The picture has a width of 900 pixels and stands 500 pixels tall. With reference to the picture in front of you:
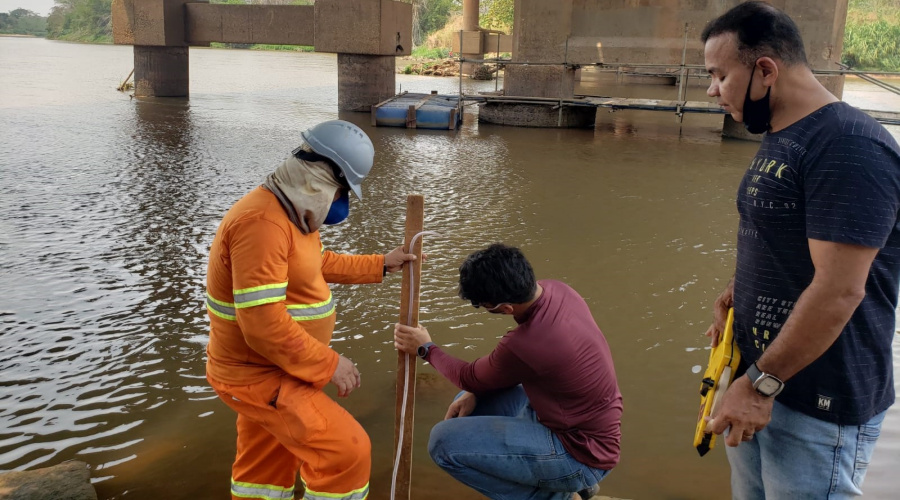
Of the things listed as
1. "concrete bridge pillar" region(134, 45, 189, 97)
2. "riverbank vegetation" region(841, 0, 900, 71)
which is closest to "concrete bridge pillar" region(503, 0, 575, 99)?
"concrete bridge pillar" region(134, 45, 189, 97)

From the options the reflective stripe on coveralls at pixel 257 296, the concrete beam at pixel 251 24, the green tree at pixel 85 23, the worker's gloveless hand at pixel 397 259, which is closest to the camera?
the reflective stripe on coveralls at pixel 257 296

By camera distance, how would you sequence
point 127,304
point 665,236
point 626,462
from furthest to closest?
point 665,236 → point 127,304 → point 626,462

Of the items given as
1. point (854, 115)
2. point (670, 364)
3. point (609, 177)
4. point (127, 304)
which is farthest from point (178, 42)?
point (854, 115)

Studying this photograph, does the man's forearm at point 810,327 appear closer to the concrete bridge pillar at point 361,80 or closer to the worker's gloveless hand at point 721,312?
the worker's gloveless hand at point 721,312

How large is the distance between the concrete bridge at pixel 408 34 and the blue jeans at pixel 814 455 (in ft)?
50.8

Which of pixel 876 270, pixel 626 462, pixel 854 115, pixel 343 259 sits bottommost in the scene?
pixel 626 462

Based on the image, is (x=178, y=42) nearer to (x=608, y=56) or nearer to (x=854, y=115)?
(x=608, y=56)

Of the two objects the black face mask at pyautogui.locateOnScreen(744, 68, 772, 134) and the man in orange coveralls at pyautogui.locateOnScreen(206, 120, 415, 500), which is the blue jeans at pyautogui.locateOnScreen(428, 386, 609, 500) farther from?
the black face mask at pyautogui.locateOnScreen(744, 68, 772, 134)

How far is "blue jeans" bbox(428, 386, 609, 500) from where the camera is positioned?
2916 mm

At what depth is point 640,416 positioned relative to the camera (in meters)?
4.44

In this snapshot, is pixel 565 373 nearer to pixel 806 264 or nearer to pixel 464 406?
pixel 464 406

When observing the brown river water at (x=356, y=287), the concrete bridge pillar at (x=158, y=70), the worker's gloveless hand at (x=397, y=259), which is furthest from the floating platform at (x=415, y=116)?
the worker's gloveless hand at (x=397, y=259)

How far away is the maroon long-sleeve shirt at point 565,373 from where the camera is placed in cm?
279

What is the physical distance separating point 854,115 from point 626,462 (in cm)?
239
